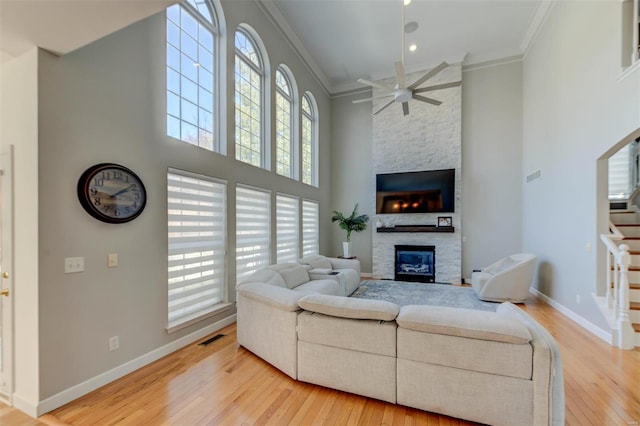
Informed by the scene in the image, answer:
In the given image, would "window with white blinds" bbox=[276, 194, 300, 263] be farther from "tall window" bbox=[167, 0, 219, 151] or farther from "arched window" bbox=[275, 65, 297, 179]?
"tall window" bbox=[167, 0, 219, 151]

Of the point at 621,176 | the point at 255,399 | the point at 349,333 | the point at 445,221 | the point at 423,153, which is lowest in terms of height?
the point at 255,399

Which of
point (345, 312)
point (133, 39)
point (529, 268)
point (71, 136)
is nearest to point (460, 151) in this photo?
point (529, 268)

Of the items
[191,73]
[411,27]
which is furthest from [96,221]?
[411,27]

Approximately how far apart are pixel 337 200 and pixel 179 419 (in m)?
6.51

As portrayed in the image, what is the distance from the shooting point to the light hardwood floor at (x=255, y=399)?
6.61 ft

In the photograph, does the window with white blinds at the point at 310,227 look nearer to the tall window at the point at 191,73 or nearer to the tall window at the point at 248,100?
the tall window at the point at 248,100

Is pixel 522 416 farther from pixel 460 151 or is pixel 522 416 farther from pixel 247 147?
pixel 460 151

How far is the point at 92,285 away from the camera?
2.44m

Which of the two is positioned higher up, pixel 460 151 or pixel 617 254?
pixel 460 151

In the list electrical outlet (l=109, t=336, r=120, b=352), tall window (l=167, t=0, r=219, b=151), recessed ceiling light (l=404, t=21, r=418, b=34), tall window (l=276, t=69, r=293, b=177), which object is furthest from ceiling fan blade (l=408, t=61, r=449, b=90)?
electrical outlet (l=109, t=336, r=120, b=352)

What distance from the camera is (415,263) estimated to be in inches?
279

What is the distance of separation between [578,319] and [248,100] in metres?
6.02

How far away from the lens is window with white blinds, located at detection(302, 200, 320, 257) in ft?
21.5

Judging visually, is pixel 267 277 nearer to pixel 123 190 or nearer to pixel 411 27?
pixel 123 190
